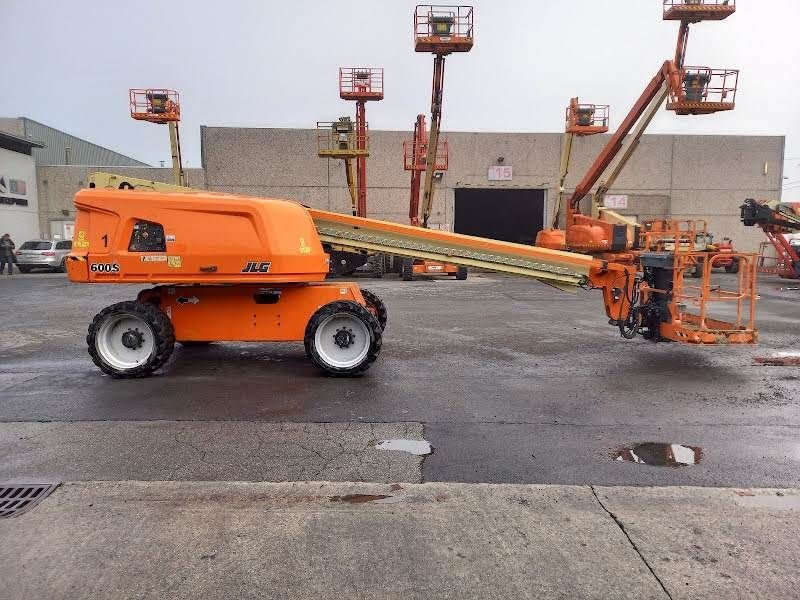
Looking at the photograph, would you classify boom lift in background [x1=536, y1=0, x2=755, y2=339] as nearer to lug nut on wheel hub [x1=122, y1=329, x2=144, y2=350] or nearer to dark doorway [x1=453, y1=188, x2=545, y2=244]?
lug nut on wheel hub [x1=122, y1=329, x2=144, y2=350]

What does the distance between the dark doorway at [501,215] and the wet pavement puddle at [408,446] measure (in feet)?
99.3

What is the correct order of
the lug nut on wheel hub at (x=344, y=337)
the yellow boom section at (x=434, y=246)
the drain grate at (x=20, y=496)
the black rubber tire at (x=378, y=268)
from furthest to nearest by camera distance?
the black rubber tire at (x=378, y=268) → the yellow boom section at (x=434, y=246) → the lug nut on wheel hub at (x=344, y=337) → the drain grate at (x=20, y=496)

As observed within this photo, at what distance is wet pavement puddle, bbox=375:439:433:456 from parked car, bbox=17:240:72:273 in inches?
1042

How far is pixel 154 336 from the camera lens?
23.1 ft

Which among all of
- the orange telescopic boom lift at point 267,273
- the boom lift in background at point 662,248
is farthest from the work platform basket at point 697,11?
the orange telescopic boom lift at point 267,273

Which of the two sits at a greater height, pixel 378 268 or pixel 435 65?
pixel 435 65

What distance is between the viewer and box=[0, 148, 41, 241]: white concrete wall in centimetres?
2841

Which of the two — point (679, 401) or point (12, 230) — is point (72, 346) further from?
point (12, 230)

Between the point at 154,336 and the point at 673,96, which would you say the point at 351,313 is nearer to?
the point at 154,336

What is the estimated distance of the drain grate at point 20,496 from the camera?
12.0ft

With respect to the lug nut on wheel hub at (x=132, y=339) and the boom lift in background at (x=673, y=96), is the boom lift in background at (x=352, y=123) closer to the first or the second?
the boom lift in background at (x=673, y=96)

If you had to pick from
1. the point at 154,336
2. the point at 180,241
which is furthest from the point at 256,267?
the point at 154,336

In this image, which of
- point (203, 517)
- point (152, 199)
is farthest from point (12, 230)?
point (203, 517)

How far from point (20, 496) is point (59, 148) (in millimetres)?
42605
